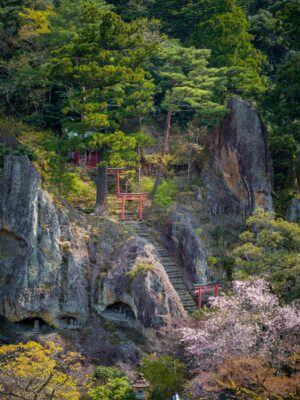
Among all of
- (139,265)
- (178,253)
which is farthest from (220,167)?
(139,265)

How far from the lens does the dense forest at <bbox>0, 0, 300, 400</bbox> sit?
2398 centimetres

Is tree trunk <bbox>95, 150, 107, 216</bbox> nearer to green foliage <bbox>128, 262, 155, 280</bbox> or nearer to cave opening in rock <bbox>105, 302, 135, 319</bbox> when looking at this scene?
green foliage <bbox>128, 262, 155, 280</bbox>

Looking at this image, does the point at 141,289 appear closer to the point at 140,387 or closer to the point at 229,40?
the point at 140,387

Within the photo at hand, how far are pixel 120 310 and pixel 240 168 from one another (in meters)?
9.56

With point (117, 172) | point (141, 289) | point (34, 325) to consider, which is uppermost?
point (117, 172)

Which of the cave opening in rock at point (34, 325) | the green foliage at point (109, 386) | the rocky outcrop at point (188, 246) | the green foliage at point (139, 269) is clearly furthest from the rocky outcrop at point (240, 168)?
the green foliage at point (109, 386)

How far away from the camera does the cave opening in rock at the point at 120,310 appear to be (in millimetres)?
29172

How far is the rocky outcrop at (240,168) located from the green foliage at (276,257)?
16.6 feet

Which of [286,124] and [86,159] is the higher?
[286,124]

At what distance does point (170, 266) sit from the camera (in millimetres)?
31531

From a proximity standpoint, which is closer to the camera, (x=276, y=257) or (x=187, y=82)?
(x=276, y=257)

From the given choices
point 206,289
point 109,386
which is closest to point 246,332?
point 109,386

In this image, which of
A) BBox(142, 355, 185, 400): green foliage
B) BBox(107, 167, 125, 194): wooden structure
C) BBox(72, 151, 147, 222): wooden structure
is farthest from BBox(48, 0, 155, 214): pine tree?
BBox(142, 355, 185, 400): green foliage

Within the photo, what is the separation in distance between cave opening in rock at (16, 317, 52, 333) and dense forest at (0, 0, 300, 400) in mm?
494
